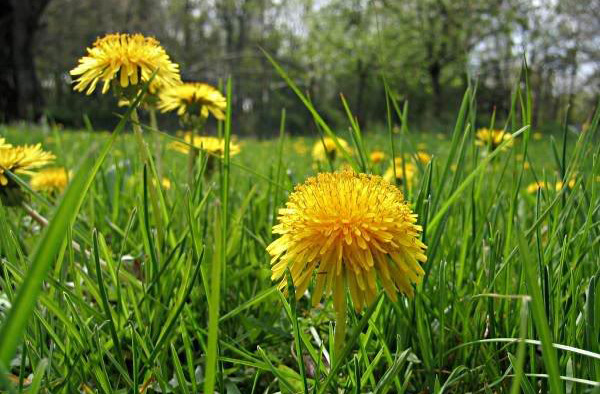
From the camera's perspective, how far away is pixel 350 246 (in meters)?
0.42

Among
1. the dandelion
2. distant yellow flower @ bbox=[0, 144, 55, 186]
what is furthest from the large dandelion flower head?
distant yellow flower @ bbox=[0, 144, 55, 186]

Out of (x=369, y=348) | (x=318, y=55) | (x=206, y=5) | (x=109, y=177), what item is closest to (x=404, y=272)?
(x=369, y=348)

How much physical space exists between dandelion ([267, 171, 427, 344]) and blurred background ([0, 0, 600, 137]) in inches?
365

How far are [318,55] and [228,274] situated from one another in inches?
620

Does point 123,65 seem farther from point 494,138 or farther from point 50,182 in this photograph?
point 494,138

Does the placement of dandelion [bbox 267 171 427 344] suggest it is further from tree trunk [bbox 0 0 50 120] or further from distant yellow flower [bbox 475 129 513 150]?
tree trunk [bbox 0 0 50 120]

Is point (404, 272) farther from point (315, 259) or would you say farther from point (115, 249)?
point (115, 249)

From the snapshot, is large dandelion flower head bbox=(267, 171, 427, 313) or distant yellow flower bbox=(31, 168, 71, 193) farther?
distant yellow flower bbox=(31, 168, 71, 193)

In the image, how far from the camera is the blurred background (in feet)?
33.4

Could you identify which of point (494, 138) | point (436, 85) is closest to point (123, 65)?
point (494, 138)

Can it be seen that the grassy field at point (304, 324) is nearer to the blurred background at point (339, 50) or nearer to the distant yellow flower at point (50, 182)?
the distant yellow flower at point (50, 182)

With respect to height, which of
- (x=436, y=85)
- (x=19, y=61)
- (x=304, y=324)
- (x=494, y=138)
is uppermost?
(x=436, y=85)

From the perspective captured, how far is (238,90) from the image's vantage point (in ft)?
61.5

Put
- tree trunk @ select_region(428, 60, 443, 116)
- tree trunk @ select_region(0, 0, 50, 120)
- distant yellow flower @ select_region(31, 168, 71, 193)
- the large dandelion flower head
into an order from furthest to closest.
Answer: tree trunk @ select_region(428, 60, 443, 116)
tree trunk @ select_region(0, 0, 50, 120)
distant yellow flower @ select_region(31, 168, 71, 193)
the large dandelion flower head
